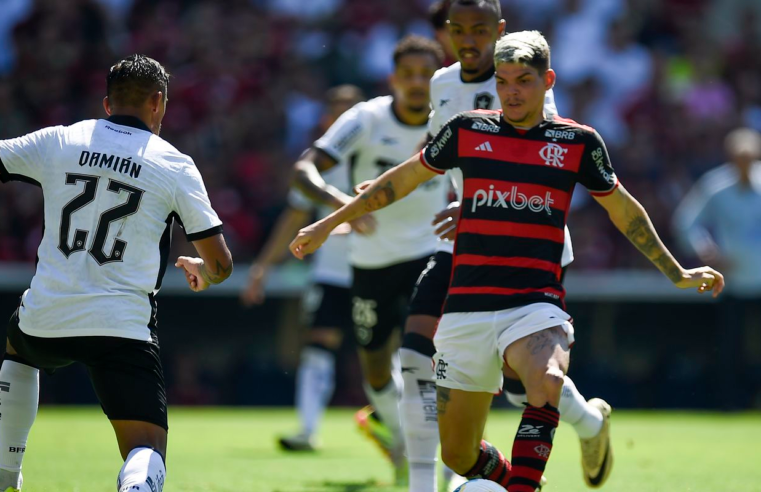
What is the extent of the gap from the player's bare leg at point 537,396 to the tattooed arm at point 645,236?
646mm

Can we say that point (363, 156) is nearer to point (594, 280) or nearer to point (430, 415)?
point (430, 415)

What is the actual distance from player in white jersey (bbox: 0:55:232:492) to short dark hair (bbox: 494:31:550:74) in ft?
4.88

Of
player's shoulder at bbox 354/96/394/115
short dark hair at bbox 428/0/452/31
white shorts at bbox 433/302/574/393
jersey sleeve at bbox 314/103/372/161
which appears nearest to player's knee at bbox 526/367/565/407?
white shorts at bbox 433/302/574/393

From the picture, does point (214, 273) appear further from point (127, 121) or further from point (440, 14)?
point (440, 14)

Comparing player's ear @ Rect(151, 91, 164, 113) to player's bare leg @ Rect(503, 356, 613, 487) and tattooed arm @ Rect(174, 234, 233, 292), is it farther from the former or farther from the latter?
player's bare leg @ Rect(503, 356, 613, 487)

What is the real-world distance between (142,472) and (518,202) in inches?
77.9

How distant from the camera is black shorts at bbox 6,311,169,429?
4.81 metres

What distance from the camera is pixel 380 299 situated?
25.8 ft

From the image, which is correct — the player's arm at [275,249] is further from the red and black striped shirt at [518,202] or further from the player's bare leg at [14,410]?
the red and black striped shirt at [518,202]

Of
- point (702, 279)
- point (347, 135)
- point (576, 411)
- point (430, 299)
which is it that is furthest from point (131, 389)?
point (347, 135)

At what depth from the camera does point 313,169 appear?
7.59m

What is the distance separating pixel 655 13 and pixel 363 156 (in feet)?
37.5

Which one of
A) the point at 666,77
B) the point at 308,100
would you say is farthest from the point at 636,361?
the point at 308,100

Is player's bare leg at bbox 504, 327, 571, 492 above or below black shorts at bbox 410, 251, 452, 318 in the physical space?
below
